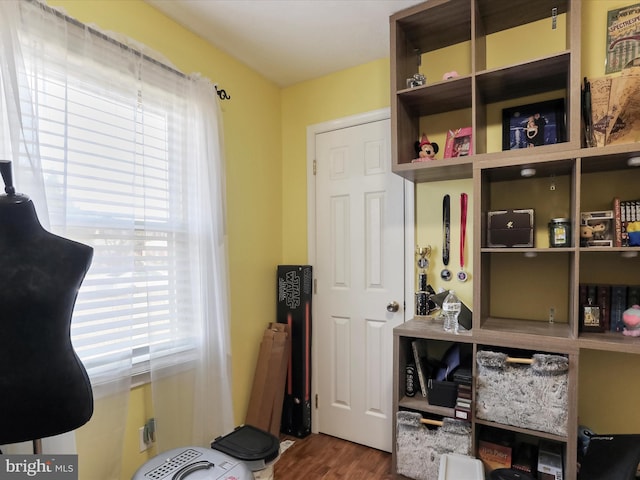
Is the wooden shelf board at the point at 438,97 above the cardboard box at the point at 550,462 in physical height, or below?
above

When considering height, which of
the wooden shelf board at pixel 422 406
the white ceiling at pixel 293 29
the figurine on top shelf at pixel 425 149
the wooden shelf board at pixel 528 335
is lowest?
the wooden shelf board at pixel 422 406

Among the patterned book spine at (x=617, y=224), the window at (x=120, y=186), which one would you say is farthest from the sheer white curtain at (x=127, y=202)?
the patterned book spine at (x=617, y=224)

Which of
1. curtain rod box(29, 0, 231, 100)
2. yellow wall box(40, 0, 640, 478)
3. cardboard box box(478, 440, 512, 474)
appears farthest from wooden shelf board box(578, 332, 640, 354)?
→ curtain rod box(29, 0, 231, 100)

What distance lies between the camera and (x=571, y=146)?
1535mm

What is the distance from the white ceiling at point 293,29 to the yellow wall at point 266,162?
84 millimetres

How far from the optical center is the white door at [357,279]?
236 cm

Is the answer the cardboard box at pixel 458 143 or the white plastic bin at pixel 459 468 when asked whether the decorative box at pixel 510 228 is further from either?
the white plastic bin at pixel 459 468

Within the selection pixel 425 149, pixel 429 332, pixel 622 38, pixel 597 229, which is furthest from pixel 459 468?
pixel 622 38

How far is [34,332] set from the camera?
1.06 m

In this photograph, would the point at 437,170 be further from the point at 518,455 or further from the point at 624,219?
the point at 518,455

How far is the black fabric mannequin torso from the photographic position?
103 centimetres

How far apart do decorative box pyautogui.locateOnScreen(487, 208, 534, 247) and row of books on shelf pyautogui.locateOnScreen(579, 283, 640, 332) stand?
36 centimetres

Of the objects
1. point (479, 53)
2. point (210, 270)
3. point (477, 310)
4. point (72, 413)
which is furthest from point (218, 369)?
point (479, 53)

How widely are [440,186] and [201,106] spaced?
1.47 m
